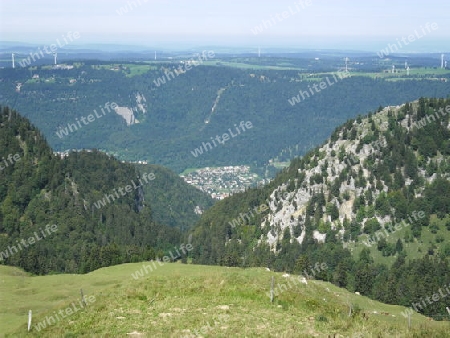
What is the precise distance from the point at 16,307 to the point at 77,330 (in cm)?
2333

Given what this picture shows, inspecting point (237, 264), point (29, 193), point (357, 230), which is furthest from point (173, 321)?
point (29, 193)

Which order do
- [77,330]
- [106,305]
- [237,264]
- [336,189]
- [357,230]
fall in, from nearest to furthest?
[77,330] → [106,305] → [237,264] → [357,230] → [336,189]

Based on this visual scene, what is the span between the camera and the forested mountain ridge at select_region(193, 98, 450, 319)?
139375 mm

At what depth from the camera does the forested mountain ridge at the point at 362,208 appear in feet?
457

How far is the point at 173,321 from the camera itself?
40.0 m

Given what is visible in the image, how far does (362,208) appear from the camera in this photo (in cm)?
15850

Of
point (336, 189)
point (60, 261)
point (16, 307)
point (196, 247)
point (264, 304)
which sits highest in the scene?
point (264, 304)

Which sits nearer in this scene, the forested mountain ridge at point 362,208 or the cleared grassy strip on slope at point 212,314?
the cleared grassy strip on slope at point 212,314

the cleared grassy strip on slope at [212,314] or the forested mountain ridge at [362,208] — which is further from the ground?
the cleared grassy strip on slope at [212,314]

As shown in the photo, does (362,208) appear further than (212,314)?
Yes

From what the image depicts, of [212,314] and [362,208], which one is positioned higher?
[212,314]

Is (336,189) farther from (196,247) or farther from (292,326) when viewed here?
(292,326)

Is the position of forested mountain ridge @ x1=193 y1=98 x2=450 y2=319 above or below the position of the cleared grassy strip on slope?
below

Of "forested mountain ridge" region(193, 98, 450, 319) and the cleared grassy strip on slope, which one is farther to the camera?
"forested mountain ridge" region(193, 98, 450, 319)
